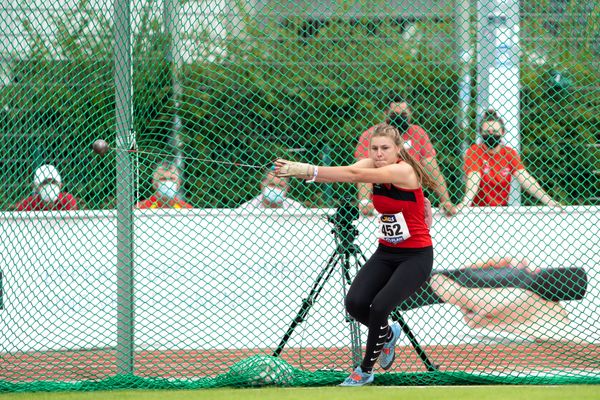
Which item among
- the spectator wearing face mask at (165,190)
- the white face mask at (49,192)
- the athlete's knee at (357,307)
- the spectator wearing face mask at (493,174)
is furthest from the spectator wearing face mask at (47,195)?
the spectator wearing face mask at (493,174)

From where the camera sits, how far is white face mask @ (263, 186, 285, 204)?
8.77 meters

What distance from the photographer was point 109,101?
800 centimetres

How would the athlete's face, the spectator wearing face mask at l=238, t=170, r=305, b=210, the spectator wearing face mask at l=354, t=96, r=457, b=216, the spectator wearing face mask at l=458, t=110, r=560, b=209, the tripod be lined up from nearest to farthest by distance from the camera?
the athlete's face < the tripod < the spectator wearing face mask at l=354, t=96, r=457, b=216 < the spectator wearing face mask at l=458, t=110, r=560, b=209 < the spectator wearing face mask at l=238, t=170, r=305, b=210

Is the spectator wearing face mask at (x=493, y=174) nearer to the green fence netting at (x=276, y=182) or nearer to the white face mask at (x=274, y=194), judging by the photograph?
the green fence netting at (x=276, y=182)

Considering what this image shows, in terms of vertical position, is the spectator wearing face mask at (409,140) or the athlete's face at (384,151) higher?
the spectator wearing face mask at (409,140)

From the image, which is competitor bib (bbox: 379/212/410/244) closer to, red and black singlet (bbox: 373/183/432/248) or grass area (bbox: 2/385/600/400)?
red and black singlet (bbox: 373/183/432/248)

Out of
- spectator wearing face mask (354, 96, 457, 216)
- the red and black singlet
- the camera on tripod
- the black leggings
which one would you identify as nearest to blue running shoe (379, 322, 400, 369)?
the black leggings

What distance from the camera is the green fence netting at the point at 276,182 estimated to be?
792cm

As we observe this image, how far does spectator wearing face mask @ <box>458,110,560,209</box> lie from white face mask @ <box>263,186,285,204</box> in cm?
151

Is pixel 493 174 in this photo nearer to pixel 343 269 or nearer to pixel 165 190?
pixel 343 269

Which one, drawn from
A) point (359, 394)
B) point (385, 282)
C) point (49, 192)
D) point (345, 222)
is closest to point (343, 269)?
point (345, 222)

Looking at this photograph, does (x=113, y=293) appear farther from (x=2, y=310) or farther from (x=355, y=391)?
(x=355, y=391)

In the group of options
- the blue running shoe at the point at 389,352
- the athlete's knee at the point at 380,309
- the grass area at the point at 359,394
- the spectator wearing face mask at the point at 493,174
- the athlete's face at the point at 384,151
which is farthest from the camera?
the spectator wearing face mask at the point at 493,174

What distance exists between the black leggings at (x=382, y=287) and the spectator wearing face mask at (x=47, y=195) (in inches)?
111
